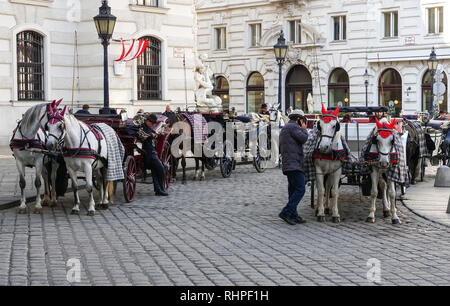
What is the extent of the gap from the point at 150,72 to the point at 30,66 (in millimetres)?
4560

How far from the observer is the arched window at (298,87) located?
49.6m

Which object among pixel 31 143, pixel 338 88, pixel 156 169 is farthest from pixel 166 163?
pixel 338 88

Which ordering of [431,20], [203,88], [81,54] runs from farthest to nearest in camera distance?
[431,20]
[203,88]
[81,54]

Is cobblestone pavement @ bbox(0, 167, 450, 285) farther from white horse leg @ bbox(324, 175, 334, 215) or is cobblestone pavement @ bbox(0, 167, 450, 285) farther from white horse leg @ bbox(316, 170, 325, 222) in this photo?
white horse leg @ bbox(324, 175, 334, 215)

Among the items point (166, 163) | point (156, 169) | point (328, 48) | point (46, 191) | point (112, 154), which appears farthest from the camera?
point (328, 48)

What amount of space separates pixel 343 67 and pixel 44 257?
4010 centimetres

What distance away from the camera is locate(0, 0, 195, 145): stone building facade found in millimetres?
24859

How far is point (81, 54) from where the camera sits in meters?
26.5

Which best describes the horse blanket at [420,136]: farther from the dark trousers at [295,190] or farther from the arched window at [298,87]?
the arched window at [298,87]

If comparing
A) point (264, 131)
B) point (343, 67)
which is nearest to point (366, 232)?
point (264, 131)

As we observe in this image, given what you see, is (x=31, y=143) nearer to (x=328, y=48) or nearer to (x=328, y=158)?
(x=328, y=158)

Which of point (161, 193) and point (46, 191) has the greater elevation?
point (46, 191)

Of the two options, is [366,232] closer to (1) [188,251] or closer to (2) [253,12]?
(1) [188,251]
